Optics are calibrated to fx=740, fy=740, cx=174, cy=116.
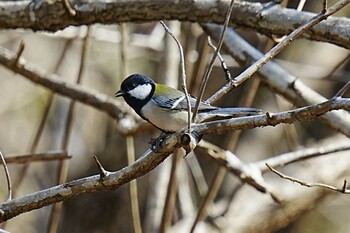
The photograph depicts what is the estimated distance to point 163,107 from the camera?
6.69 feet

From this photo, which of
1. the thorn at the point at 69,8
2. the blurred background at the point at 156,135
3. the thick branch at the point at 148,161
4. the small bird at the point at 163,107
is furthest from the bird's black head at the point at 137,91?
the blurred background at the point at 156,135

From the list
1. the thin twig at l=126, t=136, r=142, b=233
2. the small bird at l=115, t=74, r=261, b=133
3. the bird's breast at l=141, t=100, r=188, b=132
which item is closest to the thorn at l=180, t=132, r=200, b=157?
the small bird at l=115, t=74, r=261, b=133

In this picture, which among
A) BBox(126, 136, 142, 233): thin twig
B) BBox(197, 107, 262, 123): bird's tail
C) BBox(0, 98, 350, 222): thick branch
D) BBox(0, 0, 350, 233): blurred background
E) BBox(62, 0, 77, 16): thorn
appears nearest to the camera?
BBox(0, 98, 350, 222): thick branch

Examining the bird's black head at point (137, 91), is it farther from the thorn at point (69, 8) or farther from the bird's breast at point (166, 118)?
the thorn at point (69, 8)

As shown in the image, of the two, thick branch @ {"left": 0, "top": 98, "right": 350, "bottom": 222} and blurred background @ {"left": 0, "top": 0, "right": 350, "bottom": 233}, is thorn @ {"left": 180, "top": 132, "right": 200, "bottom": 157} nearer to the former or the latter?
thick branch @ {"left": 0, "top": 98, "right": 350, "bottom": 222}

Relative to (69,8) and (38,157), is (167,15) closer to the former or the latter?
(69,8)

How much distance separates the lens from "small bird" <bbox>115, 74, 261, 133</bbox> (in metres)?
1.90

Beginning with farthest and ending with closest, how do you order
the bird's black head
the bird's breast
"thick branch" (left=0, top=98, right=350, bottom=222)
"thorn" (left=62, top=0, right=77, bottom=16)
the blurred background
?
1. the blurred background
2. "thorn" (left=62, top=0, right=77, bottom=16)
3. the bird's black head
4. the bird's breast
5. "thick branch" (left=0, top=98, right=350, bottom=222)

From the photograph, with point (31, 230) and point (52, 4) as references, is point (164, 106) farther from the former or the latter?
point (31, 230)

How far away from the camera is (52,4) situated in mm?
2391

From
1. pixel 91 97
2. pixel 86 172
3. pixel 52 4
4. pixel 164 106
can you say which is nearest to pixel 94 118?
pixel 86 172

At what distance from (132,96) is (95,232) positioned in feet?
6.51

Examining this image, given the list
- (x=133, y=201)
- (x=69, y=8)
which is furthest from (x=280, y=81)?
(x=133, y=201)

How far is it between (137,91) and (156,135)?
43.2 inches
